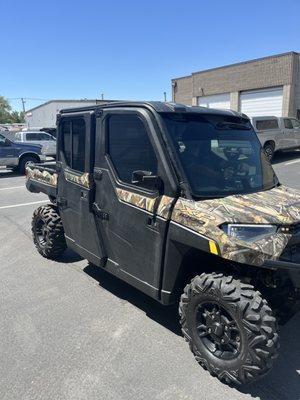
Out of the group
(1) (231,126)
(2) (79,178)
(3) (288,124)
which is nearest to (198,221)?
(1) (231,126)

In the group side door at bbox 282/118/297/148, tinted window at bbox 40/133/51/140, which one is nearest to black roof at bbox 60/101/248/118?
side door at bbox 282/118/297/148

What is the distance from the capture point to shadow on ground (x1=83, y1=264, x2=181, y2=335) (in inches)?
149

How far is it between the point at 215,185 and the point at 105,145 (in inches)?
46.4

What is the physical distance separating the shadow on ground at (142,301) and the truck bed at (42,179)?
121 cm

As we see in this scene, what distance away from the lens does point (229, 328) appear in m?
2.87

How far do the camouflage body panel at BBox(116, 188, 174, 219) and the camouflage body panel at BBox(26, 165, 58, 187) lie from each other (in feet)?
6.00

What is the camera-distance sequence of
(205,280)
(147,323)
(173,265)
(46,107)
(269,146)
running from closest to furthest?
(205,280), (173,265), (147,323), (269,146), (46,107)

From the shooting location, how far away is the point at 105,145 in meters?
3.79

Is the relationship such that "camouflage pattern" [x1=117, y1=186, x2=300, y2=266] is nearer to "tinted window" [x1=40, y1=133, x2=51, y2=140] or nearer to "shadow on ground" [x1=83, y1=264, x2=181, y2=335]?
"shadow on ground" [x1=83, y1=264, x2=181, y2=335]

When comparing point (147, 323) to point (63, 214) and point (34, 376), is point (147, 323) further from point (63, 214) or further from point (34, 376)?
point (63, 214)

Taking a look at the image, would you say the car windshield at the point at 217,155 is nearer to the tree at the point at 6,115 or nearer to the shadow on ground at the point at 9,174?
the shadow on ground at the point at 9,174

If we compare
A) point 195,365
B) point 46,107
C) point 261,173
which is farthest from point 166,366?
A: point 46,107

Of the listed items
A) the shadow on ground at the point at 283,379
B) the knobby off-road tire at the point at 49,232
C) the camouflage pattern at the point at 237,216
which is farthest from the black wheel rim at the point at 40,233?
the shadow on ground at the point at 283,379

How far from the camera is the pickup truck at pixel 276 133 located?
16719 millimetres
